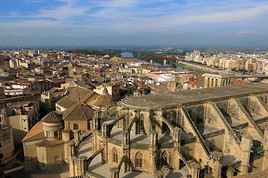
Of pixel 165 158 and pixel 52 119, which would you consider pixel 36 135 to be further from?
pixel 165 158

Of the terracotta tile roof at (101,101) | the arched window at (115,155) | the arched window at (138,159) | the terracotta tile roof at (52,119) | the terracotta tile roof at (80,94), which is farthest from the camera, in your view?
the terracotta tile roof at (80,94)

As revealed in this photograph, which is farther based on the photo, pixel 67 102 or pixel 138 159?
pixel 67 102

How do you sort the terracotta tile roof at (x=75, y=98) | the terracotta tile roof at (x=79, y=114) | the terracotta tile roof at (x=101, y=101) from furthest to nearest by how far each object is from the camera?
the terracotta tile roof at (x=75, y=98) → the terracotta tile roof at (x=101, y=101) → the terracotta tile roof at (x=79, y=114)

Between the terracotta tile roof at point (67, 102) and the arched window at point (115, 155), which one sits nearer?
the arched window at point (115, 155)

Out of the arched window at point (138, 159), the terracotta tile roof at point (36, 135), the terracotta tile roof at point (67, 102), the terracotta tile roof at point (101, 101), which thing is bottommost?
the terracotta tile roof at point (36, 135)

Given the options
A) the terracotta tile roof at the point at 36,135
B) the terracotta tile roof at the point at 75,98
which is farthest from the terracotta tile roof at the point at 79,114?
the terracotta tile roof at the point at 75,98

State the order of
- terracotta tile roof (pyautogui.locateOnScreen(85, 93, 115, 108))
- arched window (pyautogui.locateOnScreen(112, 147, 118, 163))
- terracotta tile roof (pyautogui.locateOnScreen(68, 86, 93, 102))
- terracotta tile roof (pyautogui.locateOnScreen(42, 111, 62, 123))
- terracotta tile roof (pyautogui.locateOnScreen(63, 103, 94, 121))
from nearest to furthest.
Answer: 1. arched window (pyautogui.locateOnScreen(112, 147, 118, 163))
2. terracotta tile roof (pyautogui.locateOnScreen(42, 111, 62, 123))
3. terracotta tile roof (pyautogui.locateOnScreen(63, 103, 94, 121))
4. terracotta tile roof (pyautogui.locateOnScreen(85, 93, 115, 108))
5. terracotta tile roof (pyautogui.locateOnScreen(68, 86, 93, 102))

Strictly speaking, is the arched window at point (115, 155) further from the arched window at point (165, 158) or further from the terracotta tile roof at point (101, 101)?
the terracotta tile roof at point (101, 101)

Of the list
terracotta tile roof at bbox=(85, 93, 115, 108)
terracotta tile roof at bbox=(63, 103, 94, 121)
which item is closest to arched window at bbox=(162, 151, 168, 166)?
terracotta tile roof at bbox=(63, 103, 94, 121)

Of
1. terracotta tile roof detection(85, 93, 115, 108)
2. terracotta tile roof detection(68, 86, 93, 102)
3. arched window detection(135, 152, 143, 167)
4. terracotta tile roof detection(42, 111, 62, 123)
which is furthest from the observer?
terracotta tile roof detection(68, 86, 93, 102)

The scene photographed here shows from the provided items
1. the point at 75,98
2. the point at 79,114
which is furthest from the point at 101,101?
the point at 79,114

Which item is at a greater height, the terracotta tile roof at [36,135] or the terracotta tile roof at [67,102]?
the terracotta tile roof at [67,102]

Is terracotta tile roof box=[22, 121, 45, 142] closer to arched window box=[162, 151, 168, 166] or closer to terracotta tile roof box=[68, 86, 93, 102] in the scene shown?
terracotta tile roof box=[68, 86, 93, 102]
